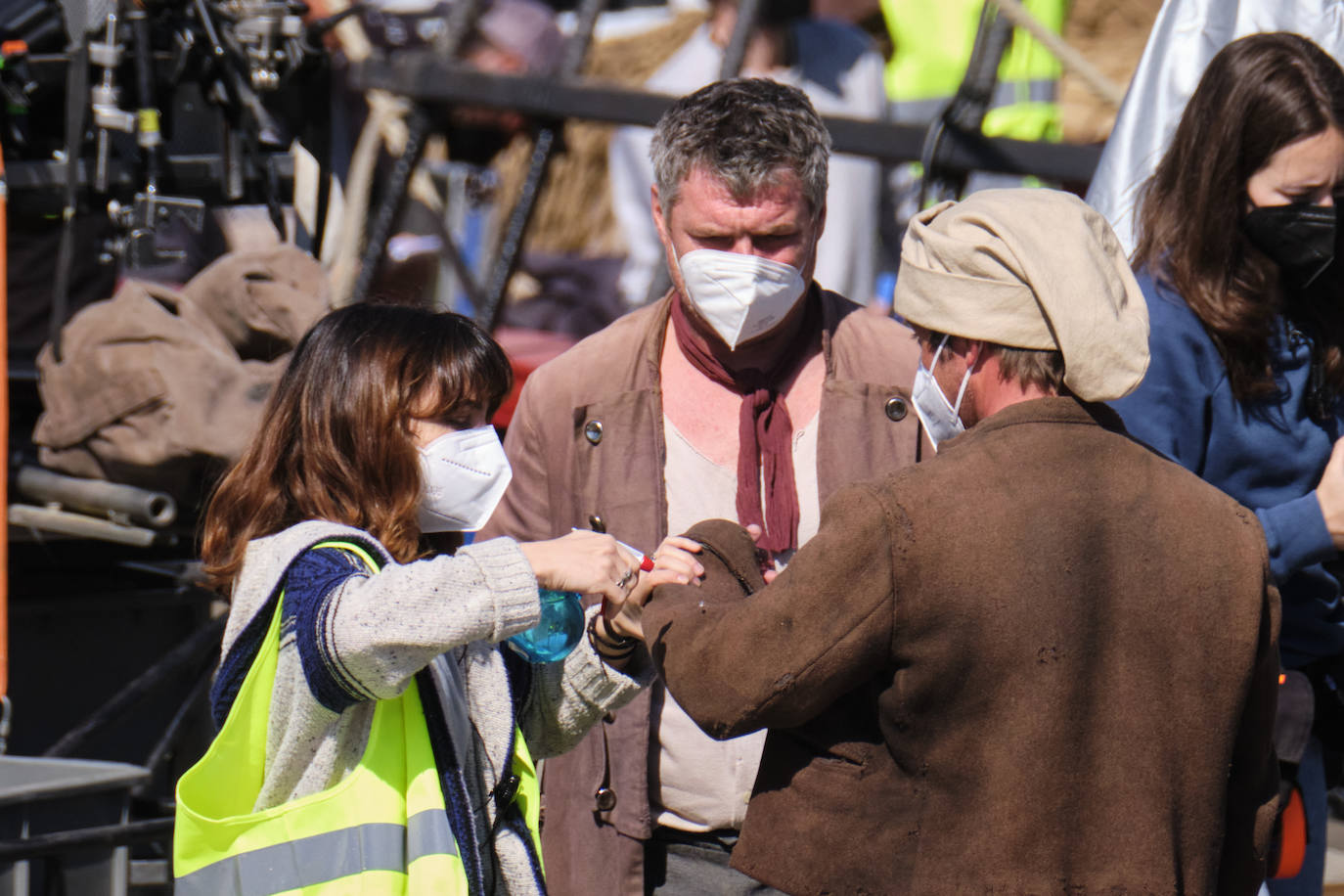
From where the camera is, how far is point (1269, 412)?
238cm

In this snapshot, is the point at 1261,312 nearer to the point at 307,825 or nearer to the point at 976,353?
the point at 976,353

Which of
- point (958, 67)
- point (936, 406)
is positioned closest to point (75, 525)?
point (936, 406)

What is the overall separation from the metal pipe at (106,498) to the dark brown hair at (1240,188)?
2.49 m

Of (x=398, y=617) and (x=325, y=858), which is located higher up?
(x=398, y=617)

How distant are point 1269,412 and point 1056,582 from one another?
3.26 ft

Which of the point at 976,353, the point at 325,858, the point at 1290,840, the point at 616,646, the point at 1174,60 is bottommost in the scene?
the point at 1290,840

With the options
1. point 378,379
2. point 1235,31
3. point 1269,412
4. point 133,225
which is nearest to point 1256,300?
point 1269,412

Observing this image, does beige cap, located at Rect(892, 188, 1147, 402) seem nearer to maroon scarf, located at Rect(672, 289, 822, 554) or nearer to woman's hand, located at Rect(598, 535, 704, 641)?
woman's hand, located at Rect(598, 535, 704, 641)

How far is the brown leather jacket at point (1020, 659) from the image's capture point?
1.58m

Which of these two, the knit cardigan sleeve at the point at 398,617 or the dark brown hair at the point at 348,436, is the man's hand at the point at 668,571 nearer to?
the knit cardigan sleeve at the point at 398,617

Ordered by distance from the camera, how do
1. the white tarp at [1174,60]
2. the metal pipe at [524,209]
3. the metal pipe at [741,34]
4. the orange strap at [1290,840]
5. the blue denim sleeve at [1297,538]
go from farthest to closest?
the metal pipe at [524,209] < the metal pipe at [741,34] < the white tarp at [1174,60] < the orange strap at [1290,840] < the blue denim sleeve at [1297,538]

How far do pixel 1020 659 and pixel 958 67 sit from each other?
14.7 feet

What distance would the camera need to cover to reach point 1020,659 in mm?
1575

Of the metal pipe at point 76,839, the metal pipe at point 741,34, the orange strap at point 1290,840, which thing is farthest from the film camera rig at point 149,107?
the orange strap at point 1290,840
